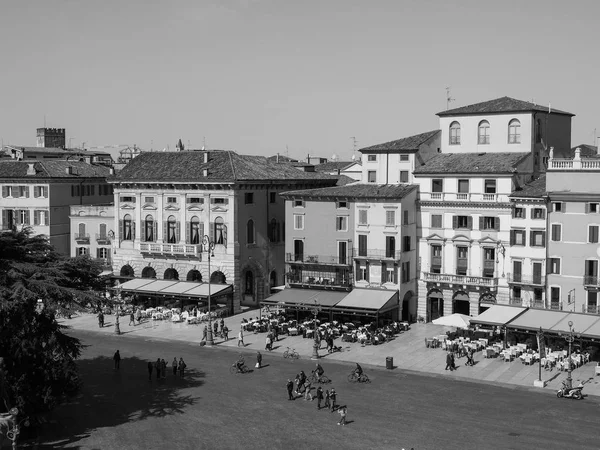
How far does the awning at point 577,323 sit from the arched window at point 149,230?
39695 mm

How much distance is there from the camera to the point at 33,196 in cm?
9075

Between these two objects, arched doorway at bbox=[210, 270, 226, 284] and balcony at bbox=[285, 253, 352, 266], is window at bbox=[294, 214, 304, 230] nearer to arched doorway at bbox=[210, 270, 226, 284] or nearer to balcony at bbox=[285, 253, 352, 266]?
balcony at bbox=[285, 253, 352, 266]

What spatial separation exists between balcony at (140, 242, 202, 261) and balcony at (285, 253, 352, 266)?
9101mm

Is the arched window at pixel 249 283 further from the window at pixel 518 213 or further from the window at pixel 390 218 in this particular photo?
the window at pixel 518 213

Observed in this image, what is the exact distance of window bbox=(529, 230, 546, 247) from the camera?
64312 mm

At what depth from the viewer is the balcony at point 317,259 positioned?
72500mm

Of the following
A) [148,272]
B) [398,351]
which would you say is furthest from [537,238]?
[148,272]

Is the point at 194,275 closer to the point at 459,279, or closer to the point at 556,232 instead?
the point at 459,279

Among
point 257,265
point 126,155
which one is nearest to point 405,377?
point 257,265

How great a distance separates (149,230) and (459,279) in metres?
30.5

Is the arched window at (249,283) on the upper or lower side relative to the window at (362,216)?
lower

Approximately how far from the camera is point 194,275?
80.0 meters

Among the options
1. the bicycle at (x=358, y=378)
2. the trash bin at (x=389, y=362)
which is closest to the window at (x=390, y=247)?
the trash bin at (x=389, y=362)

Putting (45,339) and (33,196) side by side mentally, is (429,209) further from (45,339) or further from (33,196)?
(33,196)
